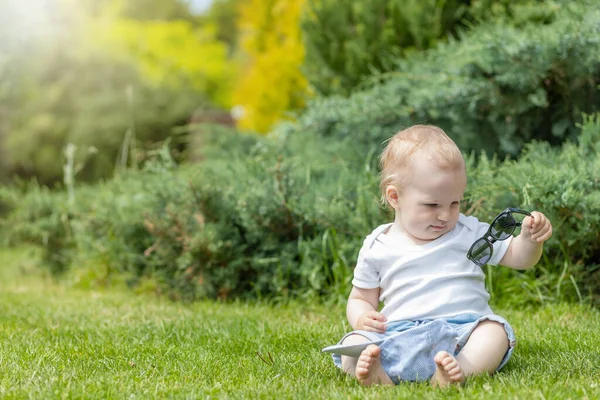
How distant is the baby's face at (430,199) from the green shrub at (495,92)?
2.03 meters

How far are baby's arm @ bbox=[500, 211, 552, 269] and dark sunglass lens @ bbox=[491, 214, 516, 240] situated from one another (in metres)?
0.04

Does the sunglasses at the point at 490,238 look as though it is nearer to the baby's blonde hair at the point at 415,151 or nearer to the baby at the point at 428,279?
the baby at the point at 428,279

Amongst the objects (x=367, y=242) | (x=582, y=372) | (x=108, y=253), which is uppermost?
(x=367, y=242)

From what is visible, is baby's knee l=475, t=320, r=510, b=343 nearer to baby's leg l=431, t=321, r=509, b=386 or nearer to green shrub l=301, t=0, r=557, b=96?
baby's leg l=431, t=321, r=509, b=386

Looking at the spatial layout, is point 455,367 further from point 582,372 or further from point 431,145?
point 431,145

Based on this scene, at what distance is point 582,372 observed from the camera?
255 centimetres

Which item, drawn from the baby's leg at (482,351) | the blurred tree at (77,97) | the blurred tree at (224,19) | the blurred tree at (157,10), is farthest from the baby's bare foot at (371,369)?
the blurred tree at (224,19)

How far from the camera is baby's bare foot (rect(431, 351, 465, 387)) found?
7.80 ft

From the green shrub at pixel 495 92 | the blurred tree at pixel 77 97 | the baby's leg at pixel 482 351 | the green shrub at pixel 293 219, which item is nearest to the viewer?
the baby's leg at pixel 482 351

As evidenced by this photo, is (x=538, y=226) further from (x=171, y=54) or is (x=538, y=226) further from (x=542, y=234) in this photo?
(x=171, y=54)

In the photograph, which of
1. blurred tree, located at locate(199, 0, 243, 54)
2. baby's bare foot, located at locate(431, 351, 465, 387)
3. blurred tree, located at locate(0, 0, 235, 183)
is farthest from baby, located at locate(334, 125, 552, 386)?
blurred tree, located at locate(199, 0, 243, 54)

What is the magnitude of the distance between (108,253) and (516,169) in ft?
10.2

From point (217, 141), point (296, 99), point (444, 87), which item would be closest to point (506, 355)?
point (444, 87)

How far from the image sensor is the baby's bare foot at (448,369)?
2.38 m
